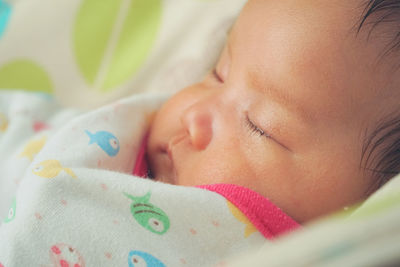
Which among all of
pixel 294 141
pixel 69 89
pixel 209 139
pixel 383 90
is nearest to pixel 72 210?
pixel 209 139

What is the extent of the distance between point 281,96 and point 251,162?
123 mm

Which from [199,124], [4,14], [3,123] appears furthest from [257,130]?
[4,14]

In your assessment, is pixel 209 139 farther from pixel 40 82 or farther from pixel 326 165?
pixel 40 82

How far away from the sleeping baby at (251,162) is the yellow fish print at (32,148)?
17 centimetres

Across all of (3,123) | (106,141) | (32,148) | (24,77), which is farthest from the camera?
(24,77)

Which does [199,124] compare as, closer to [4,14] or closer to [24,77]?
[24,77]

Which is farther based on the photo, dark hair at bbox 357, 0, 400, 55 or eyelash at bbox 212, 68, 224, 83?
eyelash at bbox 212, 68, 224, 83

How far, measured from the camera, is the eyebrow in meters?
0.78

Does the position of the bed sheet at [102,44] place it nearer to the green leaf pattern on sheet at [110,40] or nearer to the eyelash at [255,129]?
the green leaf pattern on sheet at [110,40]

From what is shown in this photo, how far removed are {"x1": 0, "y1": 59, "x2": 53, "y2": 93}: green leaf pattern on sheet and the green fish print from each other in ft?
2.40

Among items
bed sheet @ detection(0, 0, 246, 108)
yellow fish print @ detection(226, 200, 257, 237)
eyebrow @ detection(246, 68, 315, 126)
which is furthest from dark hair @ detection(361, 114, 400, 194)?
bed sheet @ detection(0, 0, 246, 108)

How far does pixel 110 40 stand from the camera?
1400mm

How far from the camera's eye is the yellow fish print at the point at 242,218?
2.46 feet

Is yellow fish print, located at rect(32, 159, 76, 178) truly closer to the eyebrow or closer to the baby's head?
the baby's head
